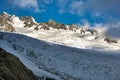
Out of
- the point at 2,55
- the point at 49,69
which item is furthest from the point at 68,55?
the point at 2,55

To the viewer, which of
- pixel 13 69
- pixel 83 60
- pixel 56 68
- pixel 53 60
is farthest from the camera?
pixel 83 60

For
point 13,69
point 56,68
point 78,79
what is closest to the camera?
point 13,69

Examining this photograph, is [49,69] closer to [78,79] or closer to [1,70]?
[78,79]

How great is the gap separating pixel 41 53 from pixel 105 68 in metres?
14.2

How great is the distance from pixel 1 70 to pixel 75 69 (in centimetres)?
4900

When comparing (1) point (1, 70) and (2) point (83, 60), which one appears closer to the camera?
(1) point (1, 70)

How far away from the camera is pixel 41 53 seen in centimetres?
7831

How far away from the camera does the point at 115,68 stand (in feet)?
232

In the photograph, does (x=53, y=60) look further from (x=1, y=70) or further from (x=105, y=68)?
(x=1, y=70)

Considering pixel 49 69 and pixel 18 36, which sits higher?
pixel 18 36

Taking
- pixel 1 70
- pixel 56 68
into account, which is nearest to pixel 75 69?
pixel 56 68

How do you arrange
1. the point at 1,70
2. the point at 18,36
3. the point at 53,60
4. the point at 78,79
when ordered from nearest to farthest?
the point at 1,70, the point at 78,79, the point at 53,60, the point at 18,36

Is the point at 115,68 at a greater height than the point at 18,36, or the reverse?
the point at 18,36

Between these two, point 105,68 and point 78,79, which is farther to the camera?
point 105,68
